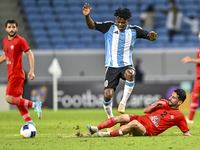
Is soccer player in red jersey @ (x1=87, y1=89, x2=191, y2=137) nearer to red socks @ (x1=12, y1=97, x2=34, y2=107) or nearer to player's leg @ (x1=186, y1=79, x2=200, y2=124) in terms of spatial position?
red socks @ (x1=12, y1=97, x2=34, y2=107)

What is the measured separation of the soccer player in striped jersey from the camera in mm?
6598

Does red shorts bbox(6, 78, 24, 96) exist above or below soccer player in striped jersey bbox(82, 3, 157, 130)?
below

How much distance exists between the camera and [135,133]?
5.59 metres

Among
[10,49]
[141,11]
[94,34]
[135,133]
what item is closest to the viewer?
[135,133]

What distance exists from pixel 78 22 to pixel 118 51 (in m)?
11.9

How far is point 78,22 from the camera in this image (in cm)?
1842

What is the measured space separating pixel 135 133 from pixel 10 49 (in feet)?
8.59

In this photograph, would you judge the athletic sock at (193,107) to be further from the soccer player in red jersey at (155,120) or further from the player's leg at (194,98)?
the soccer player in red jersey at (155,120)

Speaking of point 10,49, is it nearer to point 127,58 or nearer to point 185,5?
point 127,58

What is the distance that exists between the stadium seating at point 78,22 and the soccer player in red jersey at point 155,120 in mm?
10814

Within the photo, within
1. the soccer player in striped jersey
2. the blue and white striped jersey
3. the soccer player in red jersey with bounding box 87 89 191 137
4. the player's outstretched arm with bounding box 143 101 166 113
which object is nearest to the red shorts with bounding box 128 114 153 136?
the soccer player in red jersey with bounding box 87 89 191 137

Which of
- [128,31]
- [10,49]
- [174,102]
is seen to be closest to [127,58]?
[128,31]

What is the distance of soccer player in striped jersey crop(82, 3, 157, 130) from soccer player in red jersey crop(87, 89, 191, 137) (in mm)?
990

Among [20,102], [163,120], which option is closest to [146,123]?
[163,120]
